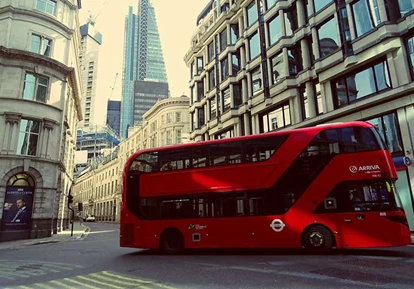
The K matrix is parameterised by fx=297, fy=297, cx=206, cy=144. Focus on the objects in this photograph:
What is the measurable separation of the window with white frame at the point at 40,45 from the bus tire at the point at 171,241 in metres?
20.1

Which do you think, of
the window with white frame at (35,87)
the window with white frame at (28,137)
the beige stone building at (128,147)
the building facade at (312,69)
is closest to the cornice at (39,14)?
the window with white frame at (35,87)

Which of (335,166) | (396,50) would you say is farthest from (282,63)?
(335,166)

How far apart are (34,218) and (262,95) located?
20556mm

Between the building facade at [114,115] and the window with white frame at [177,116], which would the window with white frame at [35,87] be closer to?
the window with white frame at [177,116]

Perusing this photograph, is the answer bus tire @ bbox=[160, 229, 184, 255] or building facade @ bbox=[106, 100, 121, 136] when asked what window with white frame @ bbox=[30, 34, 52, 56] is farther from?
building facade @ bbox=[106, 100, 121, 136]

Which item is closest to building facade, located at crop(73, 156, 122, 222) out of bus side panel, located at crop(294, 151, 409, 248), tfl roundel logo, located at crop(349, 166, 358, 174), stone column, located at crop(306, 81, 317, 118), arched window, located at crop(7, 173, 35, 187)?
arched window, located at crop(7, 173, 35, 187)

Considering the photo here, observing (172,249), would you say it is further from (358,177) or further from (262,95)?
(262,95)

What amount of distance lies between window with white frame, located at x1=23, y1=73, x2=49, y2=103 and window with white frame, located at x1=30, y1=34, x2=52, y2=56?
2.10 meters

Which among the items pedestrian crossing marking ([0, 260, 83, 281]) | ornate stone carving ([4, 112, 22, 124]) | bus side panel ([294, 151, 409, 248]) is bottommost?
pedestrian crossing marking ([0, 260, 83, 281])

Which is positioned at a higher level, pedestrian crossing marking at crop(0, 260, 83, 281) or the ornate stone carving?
the ornate stone carving

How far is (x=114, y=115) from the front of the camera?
174875 millimetres

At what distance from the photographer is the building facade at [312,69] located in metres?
16.6

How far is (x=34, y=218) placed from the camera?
21.9 m

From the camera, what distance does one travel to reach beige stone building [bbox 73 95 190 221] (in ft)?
178
